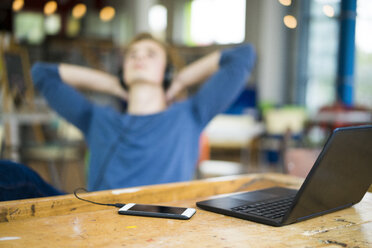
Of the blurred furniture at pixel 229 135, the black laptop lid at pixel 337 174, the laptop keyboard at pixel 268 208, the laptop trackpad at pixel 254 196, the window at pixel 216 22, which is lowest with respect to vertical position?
the blurred furniture at pixel 229 135

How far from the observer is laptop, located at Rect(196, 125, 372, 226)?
0.80m

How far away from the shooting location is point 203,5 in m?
9.80

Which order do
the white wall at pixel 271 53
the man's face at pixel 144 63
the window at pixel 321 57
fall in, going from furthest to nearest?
1. the white wall at pixel 271 53
2. the window at pixel 321 57
3. the man's face at pixel 144 63

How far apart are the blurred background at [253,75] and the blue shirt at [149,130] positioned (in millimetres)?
1976

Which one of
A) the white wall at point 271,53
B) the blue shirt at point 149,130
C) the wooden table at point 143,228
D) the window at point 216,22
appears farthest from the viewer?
the window at point 216,22

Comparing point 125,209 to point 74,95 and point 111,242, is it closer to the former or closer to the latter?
point 111,242

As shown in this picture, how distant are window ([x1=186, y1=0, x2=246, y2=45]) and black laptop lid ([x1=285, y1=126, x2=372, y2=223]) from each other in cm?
785

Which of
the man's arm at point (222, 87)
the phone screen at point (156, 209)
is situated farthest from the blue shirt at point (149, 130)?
the phone screen at point (156, 209)

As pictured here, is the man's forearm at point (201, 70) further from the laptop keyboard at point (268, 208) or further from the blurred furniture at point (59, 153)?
the blurred furniture at point (59, 153)

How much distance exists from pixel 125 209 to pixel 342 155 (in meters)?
0.45

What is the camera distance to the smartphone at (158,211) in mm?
877

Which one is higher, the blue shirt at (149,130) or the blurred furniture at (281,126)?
the blue shirt at (149,130)

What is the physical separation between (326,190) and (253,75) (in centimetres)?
756

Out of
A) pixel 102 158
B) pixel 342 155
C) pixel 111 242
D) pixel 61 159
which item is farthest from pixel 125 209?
pixel 61 159
